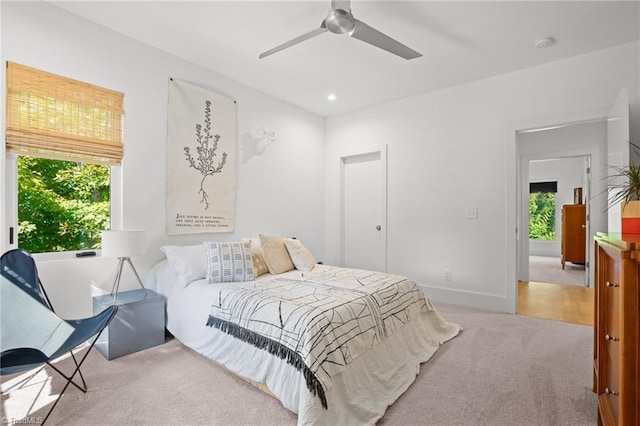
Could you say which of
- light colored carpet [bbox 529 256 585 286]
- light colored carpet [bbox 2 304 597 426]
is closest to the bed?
light colored carpet [bbox 2 304 597 426]

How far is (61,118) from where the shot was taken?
2.55 meters

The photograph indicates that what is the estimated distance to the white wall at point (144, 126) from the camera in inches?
97.3

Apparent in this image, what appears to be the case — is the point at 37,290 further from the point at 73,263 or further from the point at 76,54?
the point at 76,54

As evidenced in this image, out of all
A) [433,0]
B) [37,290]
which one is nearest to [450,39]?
[433,0]


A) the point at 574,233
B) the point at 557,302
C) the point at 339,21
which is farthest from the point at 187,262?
A: the point at 574,233

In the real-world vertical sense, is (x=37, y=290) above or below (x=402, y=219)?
below

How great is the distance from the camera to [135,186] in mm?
2975

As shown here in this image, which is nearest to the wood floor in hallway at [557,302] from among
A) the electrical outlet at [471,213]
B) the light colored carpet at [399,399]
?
the light colored carpet at [399,399]

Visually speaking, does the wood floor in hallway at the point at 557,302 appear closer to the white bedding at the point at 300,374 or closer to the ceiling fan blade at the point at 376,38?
the white bedding at the point at 300,374

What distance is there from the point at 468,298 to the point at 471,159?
5.49 feet

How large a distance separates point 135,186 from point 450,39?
319cm

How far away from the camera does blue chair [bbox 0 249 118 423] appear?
1.91 metres

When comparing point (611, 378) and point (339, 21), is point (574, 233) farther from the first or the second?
point (339, 21)

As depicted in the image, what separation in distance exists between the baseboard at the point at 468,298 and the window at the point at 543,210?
6.22 metres
